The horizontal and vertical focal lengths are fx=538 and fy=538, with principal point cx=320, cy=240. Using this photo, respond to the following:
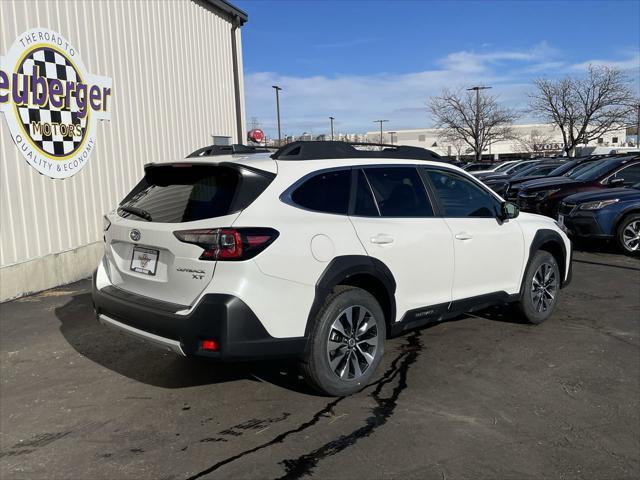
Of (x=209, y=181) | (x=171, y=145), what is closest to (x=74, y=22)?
(x=171, y=145)

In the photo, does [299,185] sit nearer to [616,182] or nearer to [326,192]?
[326,192]

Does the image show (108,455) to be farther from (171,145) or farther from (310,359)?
(171,145)

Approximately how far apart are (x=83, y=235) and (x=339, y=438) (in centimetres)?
639

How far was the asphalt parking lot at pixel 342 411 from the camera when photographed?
10.1ft

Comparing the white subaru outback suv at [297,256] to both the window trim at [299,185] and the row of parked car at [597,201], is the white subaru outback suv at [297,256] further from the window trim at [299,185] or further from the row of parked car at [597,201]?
the row of parked car at [597,201]

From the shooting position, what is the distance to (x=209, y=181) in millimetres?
3639

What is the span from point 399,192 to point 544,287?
7.50ft

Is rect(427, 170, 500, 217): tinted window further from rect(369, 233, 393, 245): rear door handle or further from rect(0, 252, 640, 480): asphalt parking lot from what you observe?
rect(0, 252, 640, 480): asphalt parking lot

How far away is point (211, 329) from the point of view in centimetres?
323

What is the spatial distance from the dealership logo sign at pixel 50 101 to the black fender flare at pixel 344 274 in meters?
5.52

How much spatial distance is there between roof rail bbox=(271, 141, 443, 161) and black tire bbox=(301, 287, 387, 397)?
100 centimetres

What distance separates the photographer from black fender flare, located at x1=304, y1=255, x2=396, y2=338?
356cm

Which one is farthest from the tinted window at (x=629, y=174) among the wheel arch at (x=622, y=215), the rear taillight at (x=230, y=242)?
the rear taillight at (x=230, y=242)

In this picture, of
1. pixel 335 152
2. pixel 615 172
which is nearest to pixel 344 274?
pixel 335 152
